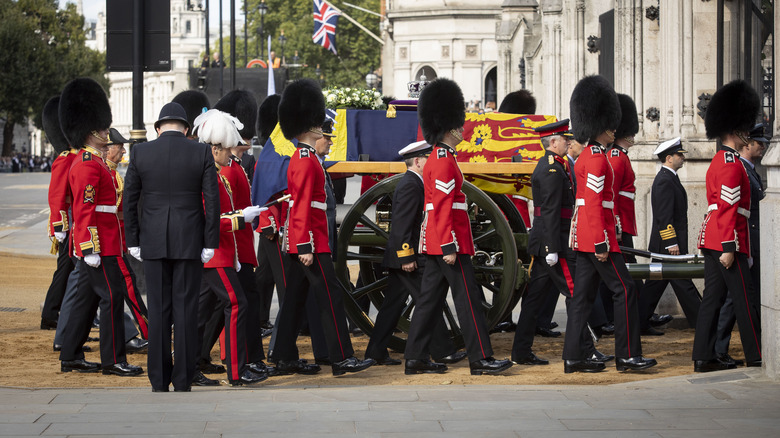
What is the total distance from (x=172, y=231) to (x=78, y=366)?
1.77 m

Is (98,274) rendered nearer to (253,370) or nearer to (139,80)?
(253,370)

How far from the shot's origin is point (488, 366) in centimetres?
845

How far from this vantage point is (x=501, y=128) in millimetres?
10125

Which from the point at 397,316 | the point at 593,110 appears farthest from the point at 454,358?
the point at 593,110

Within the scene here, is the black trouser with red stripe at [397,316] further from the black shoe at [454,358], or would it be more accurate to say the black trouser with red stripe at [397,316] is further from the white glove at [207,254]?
the white glove at [207,254]

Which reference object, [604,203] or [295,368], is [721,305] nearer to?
[604,203]

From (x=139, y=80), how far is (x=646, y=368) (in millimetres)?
5855

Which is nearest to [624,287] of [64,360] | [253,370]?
[253,370]

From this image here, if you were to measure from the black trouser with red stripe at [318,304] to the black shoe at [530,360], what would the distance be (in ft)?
4.15

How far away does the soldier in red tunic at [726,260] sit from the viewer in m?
8.37

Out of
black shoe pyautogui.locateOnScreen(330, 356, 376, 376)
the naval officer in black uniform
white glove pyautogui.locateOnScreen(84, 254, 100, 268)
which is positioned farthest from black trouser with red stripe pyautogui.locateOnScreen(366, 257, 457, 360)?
white glove pyautogui.locateOnScreen(84, 254, 100, 268)

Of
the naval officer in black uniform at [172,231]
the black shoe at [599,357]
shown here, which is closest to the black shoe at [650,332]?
the black shoe at [599,357]

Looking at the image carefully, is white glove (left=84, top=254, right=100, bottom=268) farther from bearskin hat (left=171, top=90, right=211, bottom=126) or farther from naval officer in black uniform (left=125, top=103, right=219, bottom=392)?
bearskin hat (left=171, top=90, right=211, bottom=126)

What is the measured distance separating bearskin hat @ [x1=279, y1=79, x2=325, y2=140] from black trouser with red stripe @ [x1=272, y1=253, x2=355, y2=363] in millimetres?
936
